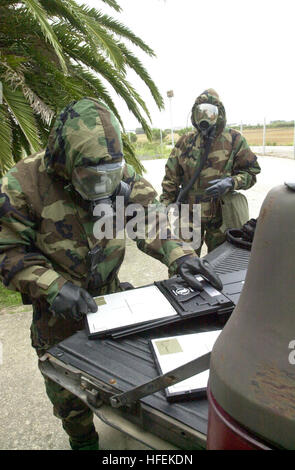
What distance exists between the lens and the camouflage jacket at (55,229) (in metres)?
1.29

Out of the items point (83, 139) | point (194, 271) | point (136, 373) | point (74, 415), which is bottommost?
point (74, 415)

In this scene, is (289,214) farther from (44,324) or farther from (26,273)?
(44,324)

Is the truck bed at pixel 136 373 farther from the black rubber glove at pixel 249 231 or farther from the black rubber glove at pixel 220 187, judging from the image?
the black rubber glove at pixel 220 187

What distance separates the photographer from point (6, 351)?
2.78m

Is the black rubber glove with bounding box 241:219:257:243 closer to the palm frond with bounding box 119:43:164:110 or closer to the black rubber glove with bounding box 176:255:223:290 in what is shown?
the black rubber glove with bounding box 176:255:223:290

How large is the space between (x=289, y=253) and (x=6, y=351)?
2.81 m

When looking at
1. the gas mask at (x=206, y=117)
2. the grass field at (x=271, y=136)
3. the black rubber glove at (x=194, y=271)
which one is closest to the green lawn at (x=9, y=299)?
the gas mask at (x=206, y=117)

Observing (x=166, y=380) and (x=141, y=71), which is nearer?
(x=166, y=380)

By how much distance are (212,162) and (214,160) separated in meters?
0.02

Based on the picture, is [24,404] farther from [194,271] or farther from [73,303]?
[194,271]

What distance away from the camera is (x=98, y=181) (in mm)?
1300

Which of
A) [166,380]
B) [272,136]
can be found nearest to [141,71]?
[166,380]

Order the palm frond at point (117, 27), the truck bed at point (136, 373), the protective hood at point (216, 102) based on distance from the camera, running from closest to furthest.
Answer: the truck bed at point (136, 373)
the protective hood at point (216, 102)
the palm frond at point (117, 27)
